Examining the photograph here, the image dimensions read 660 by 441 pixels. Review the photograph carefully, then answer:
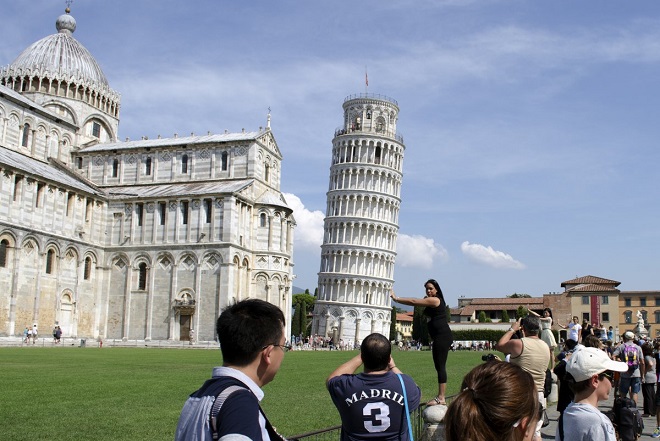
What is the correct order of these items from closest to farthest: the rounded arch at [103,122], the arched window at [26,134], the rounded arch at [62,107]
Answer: the arched window at [26,134]
the rounded arch at [62,107]
the rounded arch at [103,122]

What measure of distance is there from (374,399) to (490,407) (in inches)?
105

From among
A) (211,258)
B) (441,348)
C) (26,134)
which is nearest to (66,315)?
(211,258)

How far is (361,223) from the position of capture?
87.4 m

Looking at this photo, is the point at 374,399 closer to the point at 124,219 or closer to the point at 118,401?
the point at 118,401

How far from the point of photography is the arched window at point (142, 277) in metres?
54.8

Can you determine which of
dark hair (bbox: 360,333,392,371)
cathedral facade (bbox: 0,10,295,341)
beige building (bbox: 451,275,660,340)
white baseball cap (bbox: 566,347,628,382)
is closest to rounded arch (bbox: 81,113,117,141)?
cathedral facade (bbox: 0,10,295,341)

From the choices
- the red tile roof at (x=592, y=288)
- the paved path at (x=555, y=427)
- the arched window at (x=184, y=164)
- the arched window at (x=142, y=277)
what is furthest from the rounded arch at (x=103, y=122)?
the red tile roof at (x=592, y=288)

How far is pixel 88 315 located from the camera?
53.6 meters

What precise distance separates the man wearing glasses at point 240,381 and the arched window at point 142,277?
174ft

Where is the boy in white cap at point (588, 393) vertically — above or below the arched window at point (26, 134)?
below

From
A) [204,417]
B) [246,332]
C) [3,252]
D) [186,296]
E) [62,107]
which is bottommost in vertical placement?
[204,417]

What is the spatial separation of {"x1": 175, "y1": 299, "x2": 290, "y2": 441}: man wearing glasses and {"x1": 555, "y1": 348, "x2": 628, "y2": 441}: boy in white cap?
7.38 feet

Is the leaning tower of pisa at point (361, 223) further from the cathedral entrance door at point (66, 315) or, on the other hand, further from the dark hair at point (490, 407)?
the dark hair at point (490, 407)

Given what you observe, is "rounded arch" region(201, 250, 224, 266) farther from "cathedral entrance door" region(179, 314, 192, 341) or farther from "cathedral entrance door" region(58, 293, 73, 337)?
"cathedral entrance door" region(58, 293, 73, 337)
